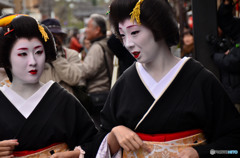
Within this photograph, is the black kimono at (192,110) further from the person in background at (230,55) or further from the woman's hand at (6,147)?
the person in background at (230,55)

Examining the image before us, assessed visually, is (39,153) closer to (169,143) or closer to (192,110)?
(169,143)

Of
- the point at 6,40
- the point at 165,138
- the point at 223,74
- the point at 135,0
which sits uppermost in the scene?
the point at 135,0

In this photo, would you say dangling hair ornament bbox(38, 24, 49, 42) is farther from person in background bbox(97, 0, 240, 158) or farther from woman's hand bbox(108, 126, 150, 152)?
woman's hand bbox(108, 126, 150, 152)

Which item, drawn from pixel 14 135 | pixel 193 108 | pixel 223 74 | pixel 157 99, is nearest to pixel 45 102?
pixel 14 135

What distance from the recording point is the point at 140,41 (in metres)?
2.21

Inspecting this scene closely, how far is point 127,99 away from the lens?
2361 millimetres

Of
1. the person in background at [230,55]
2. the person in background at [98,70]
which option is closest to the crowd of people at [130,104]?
the person in background at [230,55]

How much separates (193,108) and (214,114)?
150 millimetres

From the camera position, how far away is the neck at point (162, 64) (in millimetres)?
2312

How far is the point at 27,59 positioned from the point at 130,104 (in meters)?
0.75

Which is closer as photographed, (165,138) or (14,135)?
(165,138)

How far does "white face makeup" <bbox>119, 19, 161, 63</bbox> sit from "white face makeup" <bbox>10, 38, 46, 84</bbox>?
620 mm

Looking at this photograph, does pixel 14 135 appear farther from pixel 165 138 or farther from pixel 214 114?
pixel 214 114

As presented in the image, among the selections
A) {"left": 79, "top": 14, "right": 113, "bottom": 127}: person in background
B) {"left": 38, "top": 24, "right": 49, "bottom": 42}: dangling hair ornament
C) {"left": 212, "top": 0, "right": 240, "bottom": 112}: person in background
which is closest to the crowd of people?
{"left": 38, "top": 24, "right": 49, "bottom": 42}: dangling hair ornament
